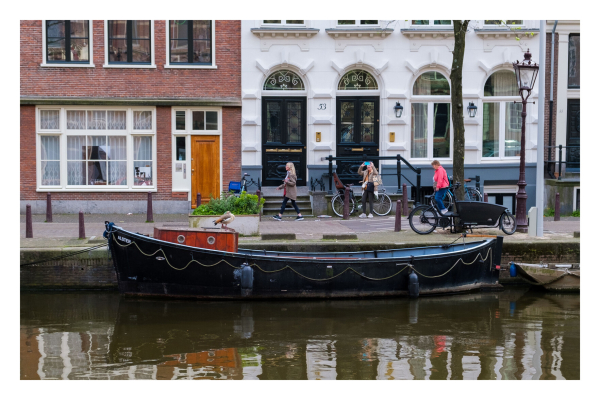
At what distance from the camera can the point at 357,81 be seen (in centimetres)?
2250

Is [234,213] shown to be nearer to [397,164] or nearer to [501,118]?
[397,164]

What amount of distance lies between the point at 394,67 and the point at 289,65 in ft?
10.9

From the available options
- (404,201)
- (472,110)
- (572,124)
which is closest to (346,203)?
(404,201)

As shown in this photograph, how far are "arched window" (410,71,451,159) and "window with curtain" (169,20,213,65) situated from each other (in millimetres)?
6784

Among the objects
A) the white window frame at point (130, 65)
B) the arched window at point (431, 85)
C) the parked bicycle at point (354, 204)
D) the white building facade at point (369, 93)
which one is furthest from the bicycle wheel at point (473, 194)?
the white window frame at point (130, 65)

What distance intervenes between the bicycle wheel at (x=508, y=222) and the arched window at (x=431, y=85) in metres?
7.33

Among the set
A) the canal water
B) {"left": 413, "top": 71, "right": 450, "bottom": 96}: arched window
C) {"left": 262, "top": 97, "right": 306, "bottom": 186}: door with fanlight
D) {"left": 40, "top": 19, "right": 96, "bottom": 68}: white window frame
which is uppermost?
{"left": 40, "top": 19, "right": 96, "bottom": 68}: white window frame

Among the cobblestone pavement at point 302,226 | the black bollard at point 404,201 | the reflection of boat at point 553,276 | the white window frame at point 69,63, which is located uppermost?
the white window frame at point 69,63

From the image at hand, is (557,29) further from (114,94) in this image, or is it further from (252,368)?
(252,368)

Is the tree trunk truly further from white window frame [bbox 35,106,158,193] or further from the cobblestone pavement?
white window frame [bbox 35,106,158,193]

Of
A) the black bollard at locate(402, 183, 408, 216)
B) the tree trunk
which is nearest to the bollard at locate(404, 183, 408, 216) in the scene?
the black bollard at locate(402, 183, 408, 216)

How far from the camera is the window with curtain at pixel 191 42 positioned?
21.8 meters

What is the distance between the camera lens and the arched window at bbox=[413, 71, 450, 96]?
22703 millimetres

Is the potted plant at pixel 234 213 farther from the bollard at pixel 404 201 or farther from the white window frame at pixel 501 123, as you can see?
the white window frame at pixel 501 123
